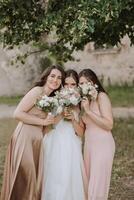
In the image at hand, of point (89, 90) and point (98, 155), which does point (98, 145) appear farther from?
point (89, 90)

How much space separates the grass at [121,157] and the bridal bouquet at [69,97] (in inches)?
100

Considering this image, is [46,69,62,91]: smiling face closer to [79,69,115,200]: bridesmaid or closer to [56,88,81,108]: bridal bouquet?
[56,88,81,108]: bridal bouquet

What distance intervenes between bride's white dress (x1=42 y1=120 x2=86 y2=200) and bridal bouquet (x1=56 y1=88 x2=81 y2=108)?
0.39 m

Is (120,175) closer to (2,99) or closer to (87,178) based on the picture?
(87,178)

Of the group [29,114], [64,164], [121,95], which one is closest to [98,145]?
[64,164]

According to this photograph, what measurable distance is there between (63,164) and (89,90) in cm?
97

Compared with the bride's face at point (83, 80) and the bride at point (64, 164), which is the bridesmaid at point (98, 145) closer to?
the bride's face at point (83, 80)

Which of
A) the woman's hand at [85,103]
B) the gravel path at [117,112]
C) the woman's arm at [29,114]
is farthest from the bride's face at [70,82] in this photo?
the gravel path at [117,112]

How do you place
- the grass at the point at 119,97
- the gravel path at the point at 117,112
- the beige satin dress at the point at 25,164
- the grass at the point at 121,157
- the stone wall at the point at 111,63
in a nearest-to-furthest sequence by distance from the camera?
the beige satin dress at the point at 25,164 → the grass at the point at 121,157 → the gravel path at the point at 117,112 → the grass at the point at 119,97 → the stone wall at the point at 111,63

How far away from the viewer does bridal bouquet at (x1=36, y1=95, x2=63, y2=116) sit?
22.3 feet

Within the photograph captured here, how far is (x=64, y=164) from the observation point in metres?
7.15

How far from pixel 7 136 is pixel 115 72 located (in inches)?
315

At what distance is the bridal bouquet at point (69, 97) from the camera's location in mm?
6793

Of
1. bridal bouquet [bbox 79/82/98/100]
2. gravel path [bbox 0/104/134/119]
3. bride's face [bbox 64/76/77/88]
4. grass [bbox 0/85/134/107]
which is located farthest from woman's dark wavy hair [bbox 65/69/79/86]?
grass [bbox 0/85/134/107]
